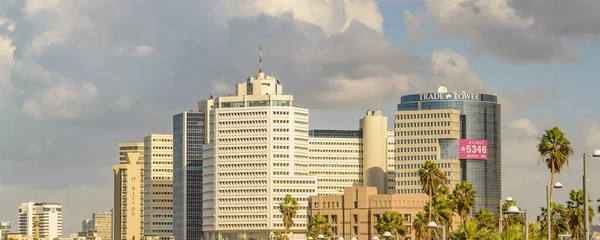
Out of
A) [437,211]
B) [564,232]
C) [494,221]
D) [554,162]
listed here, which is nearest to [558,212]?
[564,232]

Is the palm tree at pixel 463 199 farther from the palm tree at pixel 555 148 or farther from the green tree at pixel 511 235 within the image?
the green tree at pixel 511 235

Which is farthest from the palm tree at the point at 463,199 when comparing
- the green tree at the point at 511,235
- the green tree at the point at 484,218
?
the green tree at the point at 511,235

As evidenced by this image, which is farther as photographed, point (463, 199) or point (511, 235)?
point (463, 199)

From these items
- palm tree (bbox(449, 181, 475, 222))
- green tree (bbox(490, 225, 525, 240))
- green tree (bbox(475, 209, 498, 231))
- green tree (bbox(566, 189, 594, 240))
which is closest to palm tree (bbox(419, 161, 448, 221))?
palm tree (bbox(449, 181, 475, 222))

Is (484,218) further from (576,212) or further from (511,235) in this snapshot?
(511,235)

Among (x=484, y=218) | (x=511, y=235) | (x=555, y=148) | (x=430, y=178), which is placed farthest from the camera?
(x=430, y=178)

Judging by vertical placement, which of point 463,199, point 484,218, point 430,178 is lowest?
point 484,218

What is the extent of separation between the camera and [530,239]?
106 metres

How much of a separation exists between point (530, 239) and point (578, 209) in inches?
1726

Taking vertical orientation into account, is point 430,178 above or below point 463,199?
above

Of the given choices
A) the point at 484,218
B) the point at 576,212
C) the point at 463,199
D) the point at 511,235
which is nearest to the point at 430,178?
the point at 484,218

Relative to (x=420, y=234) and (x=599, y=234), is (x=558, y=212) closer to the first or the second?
(x=599, y=234)

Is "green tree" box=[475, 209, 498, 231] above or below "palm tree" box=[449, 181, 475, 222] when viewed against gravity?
below

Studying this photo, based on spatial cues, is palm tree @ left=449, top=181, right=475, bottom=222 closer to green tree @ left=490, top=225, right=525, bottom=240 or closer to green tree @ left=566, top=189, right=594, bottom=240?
green tree @ left=566, top=189, right=594, bottom=240
